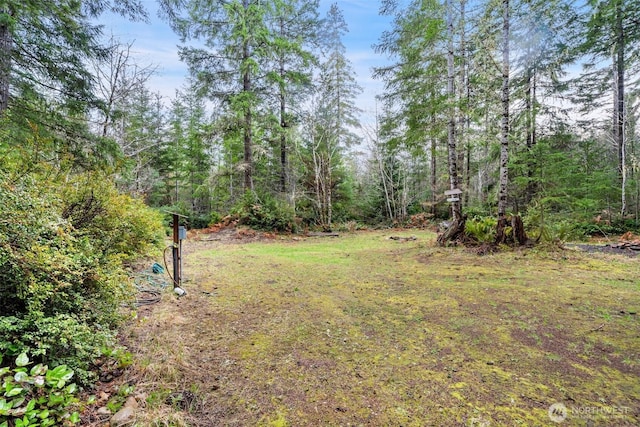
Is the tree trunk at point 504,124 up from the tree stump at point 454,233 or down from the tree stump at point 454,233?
up

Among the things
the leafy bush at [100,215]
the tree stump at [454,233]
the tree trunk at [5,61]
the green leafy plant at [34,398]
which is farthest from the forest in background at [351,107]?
the green leafy plant at [34,398]

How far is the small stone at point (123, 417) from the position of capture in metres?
1.48

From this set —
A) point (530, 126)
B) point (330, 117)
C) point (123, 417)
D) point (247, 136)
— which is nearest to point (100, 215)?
point (123, 417)

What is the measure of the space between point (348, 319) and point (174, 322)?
1.80 metres

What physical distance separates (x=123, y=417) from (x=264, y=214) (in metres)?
9.65

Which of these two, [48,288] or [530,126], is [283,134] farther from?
[48,288]

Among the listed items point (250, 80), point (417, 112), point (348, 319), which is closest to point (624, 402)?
point (348, 319)

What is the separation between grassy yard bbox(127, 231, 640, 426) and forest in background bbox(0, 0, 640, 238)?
243cm

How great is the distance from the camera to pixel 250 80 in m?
11.5

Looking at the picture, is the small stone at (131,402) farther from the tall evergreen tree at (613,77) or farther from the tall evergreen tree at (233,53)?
the tall evergreen tree at (613,77)

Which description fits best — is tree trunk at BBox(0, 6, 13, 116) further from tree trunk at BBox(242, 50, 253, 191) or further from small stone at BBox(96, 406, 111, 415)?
tree trunk at BBox(242, 50, 253, 191)

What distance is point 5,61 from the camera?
4285 mm

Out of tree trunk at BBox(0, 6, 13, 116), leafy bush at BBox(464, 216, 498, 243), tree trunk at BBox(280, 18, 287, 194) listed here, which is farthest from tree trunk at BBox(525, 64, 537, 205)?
tree trunk at BBox(0, 6, 13, 116)

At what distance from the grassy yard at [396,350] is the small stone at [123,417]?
6cm
